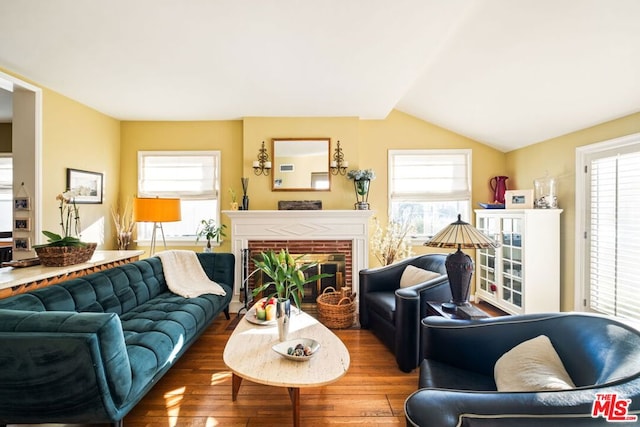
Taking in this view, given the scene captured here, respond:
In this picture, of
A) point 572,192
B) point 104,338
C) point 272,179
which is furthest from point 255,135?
point 572,192

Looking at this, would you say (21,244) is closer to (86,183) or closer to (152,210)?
(86,183)

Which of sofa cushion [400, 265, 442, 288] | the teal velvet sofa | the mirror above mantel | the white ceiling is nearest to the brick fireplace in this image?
the mirror above mantel

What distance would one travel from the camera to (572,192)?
9.81ft

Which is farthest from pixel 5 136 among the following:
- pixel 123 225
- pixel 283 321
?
pixel 283 321

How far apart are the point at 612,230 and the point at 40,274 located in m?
4.67

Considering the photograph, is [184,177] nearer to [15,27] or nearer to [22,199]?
[22,199]

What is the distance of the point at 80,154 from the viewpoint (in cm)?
336

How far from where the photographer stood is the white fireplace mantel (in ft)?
11.8

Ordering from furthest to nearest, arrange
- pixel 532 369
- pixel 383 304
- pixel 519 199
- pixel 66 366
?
pixel 519 199 → pixel 383 304 → pixel 66 366 → pixel 532 369

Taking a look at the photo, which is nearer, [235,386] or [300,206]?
[235,386]

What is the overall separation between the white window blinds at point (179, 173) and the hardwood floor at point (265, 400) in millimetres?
2333

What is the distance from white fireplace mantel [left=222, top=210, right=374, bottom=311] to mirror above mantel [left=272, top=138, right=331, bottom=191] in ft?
1.46

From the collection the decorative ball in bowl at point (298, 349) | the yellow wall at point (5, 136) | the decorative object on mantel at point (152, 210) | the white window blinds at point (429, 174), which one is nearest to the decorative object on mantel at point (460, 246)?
the decorative ball in bowl at point (298, 349)

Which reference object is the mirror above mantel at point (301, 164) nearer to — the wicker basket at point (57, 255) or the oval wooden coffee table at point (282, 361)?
the oval wooden coffee table at point (282, 361)
